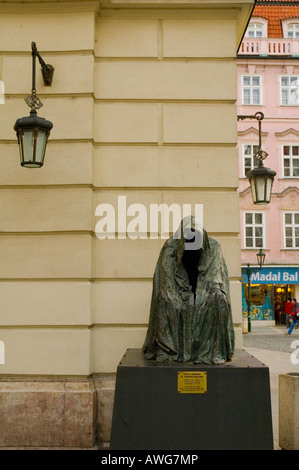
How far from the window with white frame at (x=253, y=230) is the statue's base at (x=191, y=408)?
19.8 m

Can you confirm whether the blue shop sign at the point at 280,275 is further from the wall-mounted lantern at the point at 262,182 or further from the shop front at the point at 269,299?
the wall-mounted lantern at the point at 262,182

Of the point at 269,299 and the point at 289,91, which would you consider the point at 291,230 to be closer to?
the point at 269,299

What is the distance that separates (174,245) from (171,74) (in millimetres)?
2408

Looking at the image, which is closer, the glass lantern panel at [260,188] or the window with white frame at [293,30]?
the glass lantern panel at [260,188]

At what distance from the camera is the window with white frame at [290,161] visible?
23656 mm

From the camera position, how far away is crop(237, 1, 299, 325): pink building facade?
2344 cm

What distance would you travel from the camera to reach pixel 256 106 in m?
23.9

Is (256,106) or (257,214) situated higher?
A: (256,106)

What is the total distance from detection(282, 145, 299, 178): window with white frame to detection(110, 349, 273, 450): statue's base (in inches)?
829

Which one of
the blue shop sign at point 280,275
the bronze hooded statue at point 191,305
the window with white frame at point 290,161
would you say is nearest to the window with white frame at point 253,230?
the blue shop sign at point 280,275

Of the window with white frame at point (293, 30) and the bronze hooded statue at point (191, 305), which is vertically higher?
the window with white frame at point (293, 30)

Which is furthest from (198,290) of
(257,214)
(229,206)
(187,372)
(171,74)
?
(257,214)

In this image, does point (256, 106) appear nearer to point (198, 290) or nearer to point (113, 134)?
point (113, 134)

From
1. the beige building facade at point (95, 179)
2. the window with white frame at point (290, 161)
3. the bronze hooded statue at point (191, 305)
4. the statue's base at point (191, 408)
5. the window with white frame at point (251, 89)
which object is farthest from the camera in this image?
the window with white frame at point (251, 89)
